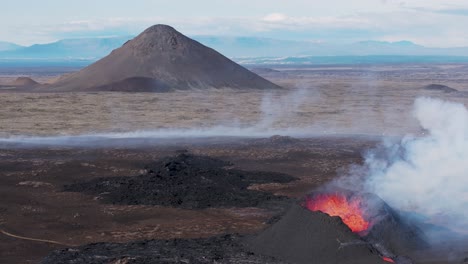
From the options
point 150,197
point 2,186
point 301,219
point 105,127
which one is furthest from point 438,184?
point 105,127

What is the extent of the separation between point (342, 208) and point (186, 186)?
11277 millimetres

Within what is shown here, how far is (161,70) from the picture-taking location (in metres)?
106

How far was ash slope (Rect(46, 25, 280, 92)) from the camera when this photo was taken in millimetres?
101562

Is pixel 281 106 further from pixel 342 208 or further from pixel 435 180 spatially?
pixel 342 208

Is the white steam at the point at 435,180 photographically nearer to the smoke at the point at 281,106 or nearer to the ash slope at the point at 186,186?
the ash slope at the point at 186,186

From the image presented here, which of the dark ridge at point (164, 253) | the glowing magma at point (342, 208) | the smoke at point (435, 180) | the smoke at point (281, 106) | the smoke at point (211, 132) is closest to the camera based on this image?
the dark ridge at point (164, 253)

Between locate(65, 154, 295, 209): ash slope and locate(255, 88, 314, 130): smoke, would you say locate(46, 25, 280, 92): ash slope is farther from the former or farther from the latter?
locate(65, 154, 295, 209): ash slope

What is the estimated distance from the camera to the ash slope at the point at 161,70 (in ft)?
333

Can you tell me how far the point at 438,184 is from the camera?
30016 millimetres

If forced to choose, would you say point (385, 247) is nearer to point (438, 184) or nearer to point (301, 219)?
point (301, 219)

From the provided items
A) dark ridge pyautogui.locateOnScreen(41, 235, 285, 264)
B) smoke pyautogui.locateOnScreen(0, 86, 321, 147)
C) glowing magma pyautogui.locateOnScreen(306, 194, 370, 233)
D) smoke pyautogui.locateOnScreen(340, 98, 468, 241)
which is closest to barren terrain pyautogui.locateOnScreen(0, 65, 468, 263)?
smoke pyautogui.locateOnScreen(0, 86, 321, 147)

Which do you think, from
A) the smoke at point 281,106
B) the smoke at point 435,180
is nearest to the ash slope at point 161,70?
the smoke at point 281,106

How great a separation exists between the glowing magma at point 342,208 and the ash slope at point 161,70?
75042 mm

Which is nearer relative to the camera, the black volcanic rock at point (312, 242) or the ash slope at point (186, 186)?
the black volcanic rock at point (312, 242)
